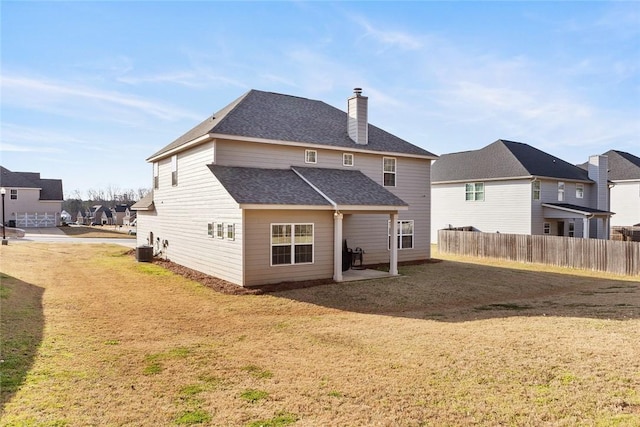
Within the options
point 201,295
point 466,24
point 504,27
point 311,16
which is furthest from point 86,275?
point 504,27

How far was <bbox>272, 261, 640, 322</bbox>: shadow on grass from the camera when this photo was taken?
1114cm

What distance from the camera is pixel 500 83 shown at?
19.4 metres

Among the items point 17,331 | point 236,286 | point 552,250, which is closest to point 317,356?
point 17,331

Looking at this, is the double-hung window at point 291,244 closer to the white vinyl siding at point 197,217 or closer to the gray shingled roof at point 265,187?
the gray shingled roof at point 265,187

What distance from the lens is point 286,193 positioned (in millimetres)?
15141

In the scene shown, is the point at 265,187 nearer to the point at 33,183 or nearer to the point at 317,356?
the point at 317,356

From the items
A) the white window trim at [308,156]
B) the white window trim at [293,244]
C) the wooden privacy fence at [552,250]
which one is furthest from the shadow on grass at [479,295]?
the white window trim at [308,156]

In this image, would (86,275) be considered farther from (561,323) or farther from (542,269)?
(542,269)

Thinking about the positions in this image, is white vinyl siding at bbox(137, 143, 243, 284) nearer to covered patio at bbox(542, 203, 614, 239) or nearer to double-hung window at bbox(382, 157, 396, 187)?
double-hung window at bbox(382, 157, 396, 187)

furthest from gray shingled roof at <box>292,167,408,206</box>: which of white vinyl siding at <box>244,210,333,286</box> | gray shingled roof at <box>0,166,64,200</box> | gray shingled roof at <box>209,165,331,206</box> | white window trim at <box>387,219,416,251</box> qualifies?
gray shingled roof at <box>0,166,64,200</box>

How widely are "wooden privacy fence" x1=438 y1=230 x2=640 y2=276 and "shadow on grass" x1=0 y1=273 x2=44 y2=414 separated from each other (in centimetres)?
2277

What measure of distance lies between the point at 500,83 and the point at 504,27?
5.11 meters

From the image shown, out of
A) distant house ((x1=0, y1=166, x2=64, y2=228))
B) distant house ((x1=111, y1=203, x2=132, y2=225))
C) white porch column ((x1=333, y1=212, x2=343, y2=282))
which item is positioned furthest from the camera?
distant house ((x1=111, y1=203, x2=132, y2=225))

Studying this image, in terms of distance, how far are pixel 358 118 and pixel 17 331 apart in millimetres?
16280
